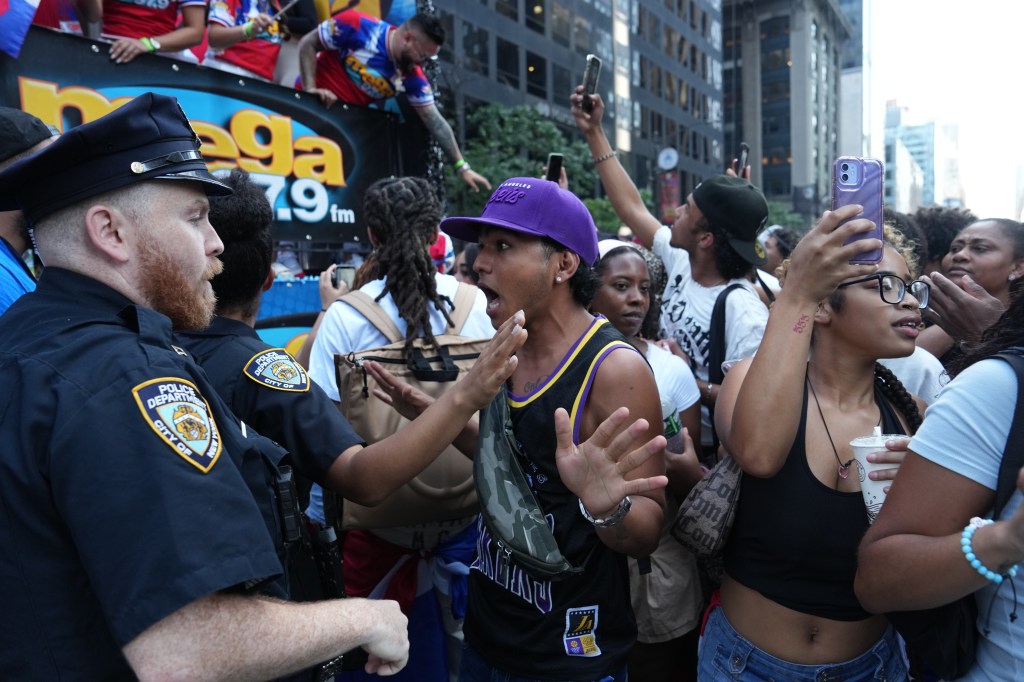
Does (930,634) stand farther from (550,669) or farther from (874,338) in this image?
(550,669)

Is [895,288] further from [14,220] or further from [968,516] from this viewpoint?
[14,220]

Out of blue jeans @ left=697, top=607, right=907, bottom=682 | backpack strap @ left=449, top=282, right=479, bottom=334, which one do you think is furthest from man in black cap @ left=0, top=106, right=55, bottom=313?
blue jeans @ left=697, top=607, right=907, bottom=682

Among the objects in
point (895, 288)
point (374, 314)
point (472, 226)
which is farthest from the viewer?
point (374, 314)

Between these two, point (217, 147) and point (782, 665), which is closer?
point (782, 665)

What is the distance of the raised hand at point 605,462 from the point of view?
1.72m

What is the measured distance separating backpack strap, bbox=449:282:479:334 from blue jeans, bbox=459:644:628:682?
1.42 metres

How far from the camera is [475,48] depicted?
29844 millimetres

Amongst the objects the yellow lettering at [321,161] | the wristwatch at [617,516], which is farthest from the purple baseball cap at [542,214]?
the yellow lettering at [321,161]

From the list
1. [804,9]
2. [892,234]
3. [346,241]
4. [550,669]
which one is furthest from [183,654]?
[804,9]

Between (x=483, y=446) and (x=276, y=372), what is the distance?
69 cm

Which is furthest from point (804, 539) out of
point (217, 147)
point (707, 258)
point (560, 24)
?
point (560, 24)

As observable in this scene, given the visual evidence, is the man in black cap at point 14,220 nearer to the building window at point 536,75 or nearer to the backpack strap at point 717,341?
the backpack strap at point 717,341

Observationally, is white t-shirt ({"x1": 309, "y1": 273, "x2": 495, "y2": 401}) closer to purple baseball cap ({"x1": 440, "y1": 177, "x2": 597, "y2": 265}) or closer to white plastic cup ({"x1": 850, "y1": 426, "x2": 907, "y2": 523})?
purple baseball cap ({"x1": 440, "y1": 177, "x2": 597, "y2": 265})

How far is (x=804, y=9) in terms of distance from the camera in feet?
252
